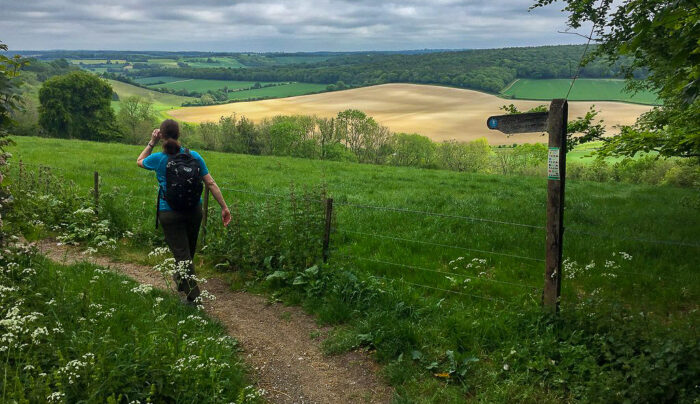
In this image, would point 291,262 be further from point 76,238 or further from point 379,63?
point 379,63

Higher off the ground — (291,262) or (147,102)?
(147,102)

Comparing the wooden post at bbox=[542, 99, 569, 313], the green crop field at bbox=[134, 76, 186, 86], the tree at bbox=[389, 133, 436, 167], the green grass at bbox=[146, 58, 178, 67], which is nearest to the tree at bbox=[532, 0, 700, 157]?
the wooden post at bbox=[542, 99, 569, 313]

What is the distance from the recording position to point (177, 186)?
21.0ft

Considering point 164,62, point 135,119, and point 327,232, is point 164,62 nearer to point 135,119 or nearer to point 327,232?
point 135,119

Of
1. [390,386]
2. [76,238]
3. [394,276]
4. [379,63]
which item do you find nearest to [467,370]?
[390,386]

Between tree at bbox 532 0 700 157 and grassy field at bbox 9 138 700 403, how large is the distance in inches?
78.1

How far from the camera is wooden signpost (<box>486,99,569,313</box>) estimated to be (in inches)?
235

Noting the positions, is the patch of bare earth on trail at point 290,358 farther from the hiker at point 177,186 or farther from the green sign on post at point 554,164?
the green sign on post at point 554,164

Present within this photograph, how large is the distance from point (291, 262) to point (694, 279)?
6972mm

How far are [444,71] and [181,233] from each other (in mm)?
98360

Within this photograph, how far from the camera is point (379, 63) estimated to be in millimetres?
129250

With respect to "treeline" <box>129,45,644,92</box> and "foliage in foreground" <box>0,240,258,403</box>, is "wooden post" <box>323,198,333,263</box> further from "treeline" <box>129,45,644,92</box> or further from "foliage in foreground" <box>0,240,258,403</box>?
"treeline" <box>129,45,644,92</box>

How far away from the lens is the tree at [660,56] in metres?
4.74

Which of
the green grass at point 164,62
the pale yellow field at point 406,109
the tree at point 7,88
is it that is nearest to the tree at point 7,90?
the tree at point 7,88
